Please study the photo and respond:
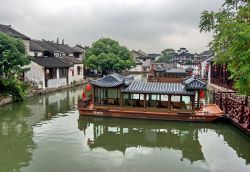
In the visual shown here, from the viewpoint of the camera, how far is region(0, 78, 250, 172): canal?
1130 centimetres

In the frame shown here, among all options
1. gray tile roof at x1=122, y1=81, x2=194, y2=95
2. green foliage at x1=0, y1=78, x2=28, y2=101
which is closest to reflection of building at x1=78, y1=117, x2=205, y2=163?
gray tile roof at x1=122, y1=81, x2=194, y2=95

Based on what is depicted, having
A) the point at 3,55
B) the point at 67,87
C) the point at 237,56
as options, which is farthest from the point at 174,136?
the point at 67,87

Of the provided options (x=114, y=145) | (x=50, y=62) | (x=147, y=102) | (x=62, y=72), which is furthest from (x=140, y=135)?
(x=62, y=72)

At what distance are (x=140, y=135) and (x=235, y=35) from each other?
8.61m

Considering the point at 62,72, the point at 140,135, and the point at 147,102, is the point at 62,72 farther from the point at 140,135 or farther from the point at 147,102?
the point at 140,135

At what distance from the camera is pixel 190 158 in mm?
12438

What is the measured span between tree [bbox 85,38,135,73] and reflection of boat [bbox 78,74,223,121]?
2784 cm

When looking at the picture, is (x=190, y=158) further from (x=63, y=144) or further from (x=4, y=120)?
(x=4, y=120)

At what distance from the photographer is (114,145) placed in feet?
46.3

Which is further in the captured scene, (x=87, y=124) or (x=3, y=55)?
(x=3, y=55)

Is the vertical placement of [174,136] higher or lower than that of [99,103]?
lower

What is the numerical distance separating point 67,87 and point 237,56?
3143 cm

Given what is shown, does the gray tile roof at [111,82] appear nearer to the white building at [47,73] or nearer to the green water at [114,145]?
the green water at [114,145]

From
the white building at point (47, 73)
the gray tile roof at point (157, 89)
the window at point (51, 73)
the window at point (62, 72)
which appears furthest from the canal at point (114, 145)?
the window at point (62, 72)
